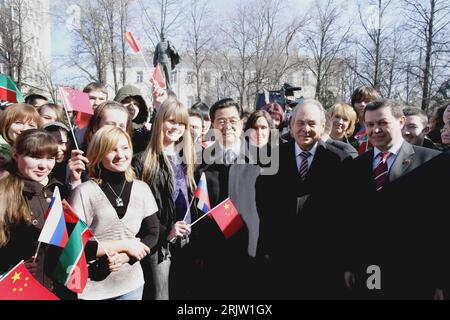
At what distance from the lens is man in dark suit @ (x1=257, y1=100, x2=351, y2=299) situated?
3.11 metres

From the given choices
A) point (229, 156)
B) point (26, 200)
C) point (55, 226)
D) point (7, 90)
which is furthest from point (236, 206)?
point (7, 90)

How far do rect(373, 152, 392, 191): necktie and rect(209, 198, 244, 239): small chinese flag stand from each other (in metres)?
1.15

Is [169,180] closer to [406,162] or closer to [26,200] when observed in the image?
[26,200]

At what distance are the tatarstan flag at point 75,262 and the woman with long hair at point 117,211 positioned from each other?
0.18 meters

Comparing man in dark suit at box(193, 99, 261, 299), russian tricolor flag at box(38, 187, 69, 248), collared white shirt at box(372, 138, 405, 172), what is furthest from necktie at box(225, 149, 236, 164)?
russian tricolor flag at box(38, 187, 69, 248)

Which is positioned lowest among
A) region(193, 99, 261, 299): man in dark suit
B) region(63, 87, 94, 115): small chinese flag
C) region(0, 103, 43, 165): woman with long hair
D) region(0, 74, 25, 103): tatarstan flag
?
region(193, 99, 261, 299): man in dark suit

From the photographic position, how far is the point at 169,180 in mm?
3207

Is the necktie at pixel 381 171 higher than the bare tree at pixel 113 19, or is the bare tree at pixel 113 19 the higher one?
the bare tree at pixel 113 19

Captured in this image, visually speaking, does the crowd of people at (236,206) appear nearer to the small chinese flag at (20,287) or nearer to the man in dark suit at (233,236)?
the man in dark suit at (233,236)

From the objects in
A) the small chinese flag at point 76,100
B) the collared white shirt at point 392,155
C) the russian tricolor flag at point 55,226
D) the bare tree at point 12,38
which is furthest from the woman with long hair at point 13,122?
the bare tree at point 12,38

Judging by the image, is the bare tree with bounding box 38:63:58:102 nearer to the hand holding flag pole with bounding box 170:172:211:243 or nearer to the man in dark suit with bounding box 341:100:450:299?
the hand holding flag pole with bounding box 170:172:211:243

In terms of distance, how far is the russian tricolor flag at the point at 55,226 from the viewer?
2289mm

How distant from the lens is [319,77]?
91.3 ft

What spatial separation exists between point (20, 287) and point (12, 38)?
23.2m
